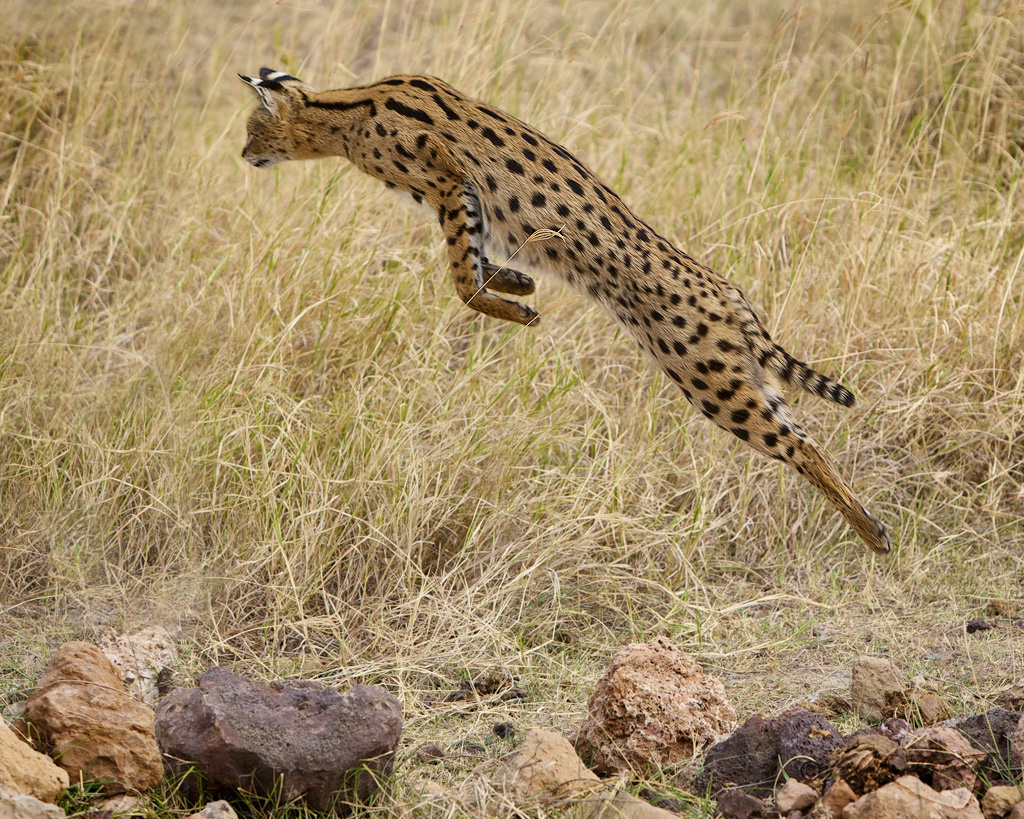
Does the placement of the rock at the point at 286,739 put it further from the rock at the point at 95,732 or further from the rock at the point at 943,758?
the rock at the point at 943,758

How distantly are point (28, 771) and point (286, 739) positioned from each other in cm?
58

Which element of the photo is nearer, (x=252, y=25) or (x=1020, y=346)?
(x=1020, y=346)

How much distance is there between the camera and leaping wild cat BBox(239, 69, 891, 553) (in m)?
3.66

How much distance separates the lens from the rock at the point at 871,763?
282 cm

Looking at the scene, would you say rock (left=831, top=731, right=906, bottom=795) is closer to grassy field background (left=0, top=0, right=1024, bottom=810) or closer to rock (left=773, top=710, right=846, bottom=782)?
rock (left=773, top=710, right=846, bottom=782)

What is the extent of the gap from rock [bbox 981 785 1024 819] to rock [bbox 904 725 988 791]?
0.05 metres

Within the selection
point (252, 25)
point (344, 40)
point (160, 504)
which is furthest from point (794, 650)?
point (252, 25)

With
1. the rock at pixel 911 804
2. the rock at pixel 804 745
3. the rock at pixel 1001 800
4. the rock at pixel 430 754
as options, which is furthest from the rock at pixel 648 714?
the rock at pixel 1001 800

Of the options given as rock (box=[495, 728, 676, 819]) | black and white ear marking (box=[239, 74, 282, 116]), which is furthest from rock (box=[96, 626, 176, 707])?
black and white ear marking (box=[239, 74, 282, 116])

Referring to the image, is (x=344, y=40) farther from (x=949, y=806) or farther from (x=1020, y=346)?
(x=949, y=806)

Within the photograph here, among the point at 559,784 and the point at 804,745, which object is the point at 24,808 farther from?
the point at 804,745

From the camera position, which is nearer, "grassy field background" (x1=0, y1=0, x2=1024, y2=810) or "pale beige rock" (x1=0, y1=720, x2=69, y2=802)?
"pale beige rock" (x1=0, y1=720, x2=69, y2=802)

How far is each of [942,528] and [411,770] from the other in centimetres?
249

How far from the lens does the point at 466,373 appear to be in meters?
4.69
